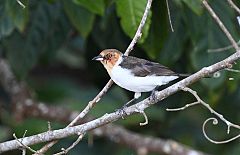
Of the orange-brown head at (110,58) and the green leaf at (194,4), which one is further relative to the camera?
the orange-brown head at (110,58)

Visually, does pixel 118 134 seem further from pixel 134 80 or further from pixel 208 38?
pixel 134 80

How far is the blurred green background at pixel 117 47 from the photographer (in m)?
4.32

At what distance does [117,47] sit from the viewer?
16.5 ft

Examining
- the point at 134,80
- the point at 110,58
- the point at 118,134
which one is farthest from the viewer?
the point at 118,134

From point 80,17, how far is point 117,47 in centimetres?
74

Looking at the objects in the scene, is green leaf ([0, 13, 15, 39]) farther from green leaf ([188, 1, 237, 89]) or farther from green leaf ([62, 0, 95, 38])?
green leaf ([188, 1, 237, 89])

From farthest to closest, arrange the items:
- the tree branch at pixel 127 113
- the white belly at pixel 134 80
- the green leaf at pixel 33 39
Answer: the green leaf at pixel 33 39 < the white belly at pixel 134 80 < the tree branch at pixel 127 113

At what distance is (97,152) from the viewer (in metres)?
6.25

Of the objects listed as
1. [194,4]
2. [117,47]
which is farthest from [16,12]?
[117,47]

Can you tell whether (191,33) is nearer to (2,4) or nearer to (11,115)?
(2,4)

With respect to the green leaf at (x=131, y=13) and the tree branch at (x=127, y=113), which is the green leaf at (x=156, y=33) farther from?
the tree branch at (x=127, y=113)

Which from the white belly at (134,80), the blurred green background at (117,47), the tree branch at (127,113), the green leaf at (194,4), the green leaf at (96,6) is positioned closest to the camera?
the tree branch at (127,113)

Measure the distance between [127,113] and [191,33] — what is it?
110cm

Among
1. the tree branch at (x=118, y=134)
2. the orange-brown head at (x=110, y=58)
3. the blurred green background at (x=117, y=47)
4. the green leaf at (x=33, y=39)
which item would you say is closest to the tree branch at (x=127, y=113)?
the orange-brown head at (x=110, y=58)
